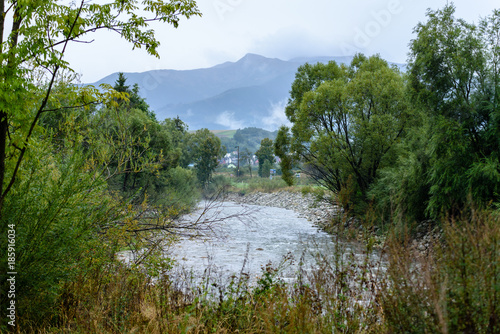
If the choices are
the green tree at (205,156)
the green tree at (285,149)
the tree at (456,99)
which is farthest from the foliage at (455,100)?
the green tree at (205,156)

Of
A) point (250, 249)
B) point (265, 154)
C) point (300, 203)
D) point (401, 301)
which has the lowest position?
point (250, 249)

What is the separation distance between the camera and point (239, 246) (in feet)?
46.8

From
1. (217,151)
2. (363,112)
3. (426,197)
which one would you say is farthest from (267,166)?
(426,197)

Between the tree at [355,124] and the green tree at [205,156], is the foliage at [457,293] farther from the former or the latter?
the green tree at [205,156]

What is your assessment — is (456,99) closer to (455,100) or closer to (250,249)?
(455,100)

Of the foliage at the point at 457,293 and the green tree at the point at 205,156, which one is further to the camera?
the green tree at the point at 205,156

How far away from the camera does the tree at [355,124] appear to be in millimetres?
18406

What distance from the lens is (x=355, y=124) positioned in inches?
755

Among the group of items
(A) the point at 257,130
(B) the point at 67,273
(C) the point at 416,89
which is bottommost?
(B) the point at 67,273

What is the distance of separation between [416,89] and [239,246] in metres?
8.79

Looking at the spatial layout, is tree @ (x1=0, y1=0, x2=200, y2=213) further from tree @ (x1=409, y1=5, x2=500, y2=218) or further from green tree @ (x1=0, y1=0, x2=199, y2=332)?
tree @ (x1=409, y1=5, x2=500, y2=218)

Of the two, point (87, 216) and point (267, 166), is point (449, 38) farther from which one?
point (267, 166)

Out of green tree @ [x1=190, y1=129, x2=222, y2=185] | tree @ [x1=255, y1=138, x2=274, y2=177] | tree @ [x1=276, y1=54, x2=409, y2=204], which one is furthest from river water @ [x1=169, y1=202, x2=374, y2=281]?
tree @ [x1=255, y1=138, x2=274, y2=177]

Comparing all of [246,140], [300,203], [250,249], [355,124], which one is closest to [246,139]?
[246,140]
